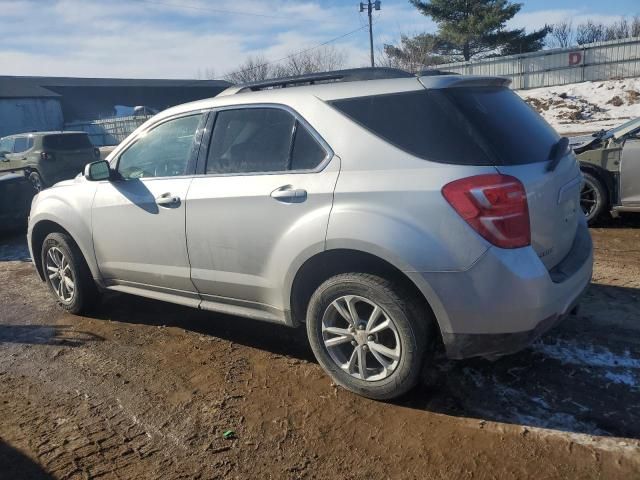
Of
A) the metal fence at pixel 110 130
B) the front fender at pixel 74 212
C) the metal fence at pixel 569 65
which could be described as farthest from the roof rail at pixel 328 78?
the metal fence at pixel 110 130

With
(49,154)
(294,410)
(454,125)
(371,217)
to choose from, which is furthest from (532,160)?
(49,154)

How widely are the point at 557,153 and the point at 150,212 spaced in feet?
9.03

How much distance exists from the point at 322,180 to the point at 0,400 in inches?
99.9

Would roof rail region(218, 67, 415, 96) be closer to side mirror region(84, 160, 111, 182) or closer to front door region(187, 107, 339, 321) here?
front door region(187, 107, 339, 321)

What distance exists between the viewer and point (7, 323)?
4.87 meters

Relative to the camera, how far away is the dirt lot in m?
2.64

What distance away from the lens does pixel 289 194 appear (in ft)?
10.4

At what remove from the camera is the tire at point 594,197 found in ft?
20.6

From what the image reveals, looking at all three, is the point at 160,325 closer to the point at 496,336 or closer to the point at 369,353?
the point at 369,353

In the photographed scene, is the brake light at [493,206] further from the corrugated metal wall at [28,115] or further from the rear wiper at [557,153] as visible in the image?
the corrugated metal wall at [28,115]

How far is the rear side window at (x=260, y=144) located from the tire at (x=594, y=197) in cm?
432

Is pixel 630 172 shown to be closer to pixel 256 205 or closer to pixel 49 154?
pixel 256 205

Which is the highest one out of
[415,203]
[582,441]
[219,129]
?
[219,129]

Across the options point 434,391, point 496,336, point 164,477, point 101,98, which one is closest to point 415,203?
point 496,336
